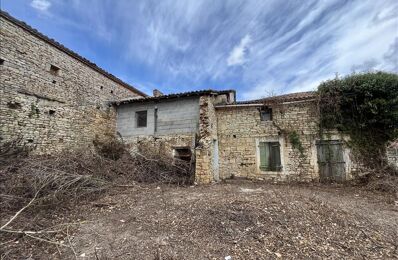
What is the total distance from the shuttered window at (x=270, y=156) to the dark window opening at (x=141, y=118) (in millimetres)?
5807

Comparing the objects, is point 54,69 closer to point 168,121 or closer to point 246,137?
point 168,121

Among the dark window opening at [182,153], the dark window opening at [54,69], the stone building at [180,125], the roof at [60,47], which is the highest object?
the roof at [60,47]

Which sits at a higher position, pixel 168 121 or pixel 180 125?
pixel 168 121

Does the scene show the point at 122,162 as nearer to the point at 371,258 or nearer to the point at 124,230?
the point at 124,230

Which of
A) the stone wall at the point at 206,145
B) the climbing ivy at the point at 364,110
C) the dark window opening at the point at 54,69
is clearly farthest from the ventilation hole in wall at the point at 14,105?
the climbing ivy at the point at 364,110

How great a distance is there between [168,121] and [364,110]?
8166 mm

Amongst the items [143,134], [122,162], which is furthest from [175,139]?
[122,162]

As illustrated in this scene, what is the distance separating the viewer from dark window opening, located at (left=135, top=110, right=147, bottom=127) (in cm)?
1188

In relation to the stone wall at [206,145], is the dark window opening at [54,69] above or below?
above

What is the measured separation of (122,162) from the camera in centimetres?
956

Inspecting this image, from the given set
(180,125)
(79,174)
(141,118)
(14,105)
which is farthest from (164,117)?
(14,105)

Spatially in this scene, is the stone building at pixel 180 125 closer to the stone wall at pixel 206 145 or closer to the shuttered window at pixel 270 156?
the stone wall at pixel 206 145

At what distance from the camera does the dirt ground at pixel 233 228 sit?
12.5 feet

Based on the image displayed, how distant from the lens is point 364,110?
29.8ft
